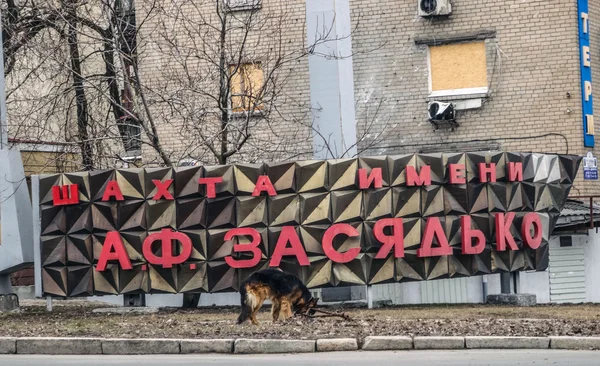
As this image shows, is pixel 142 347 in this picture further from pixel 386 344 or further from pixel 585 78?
pixel 585 78

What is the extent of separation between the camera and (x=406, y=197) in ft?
59.4

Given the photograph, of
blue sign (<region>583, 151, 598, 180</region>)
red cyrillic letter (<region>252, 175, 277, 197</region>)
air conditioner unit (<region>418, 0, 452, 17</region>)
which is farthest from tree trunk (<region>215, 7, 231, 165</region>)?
blue sign (<region>583, 151, 598, 180</region>)

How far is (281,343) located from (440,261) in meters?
6.35

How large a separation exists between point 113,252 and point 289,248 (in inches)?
123

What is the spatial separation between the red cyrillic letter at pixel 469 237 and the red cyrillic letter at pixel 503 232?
1.04 ft

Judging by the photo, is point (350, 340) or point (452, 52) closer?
point (350, 340)

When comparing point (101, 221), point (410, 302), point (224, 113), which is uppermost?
point (224, 113)

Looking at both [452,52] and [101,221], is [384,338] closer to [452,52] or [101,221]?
[101,221]

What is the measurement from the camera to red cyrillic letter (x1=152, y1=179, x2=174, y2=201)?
18.1 metres

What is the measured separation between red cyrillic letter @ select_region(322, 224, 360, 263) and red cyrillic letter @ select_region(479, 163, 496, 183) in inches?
97.8

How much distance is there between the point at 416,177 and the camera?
59.2ft

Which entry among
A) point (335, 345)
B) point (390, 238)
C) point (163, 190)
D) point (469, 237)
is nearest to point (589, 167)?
point (469, 237)

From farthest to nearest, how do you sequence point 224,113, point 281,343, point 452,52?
point 452,52
point 224,113
point 281,343

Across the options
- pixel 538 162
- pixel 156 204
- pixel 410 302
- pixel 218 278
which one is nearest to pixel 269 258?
pixel 218 278
